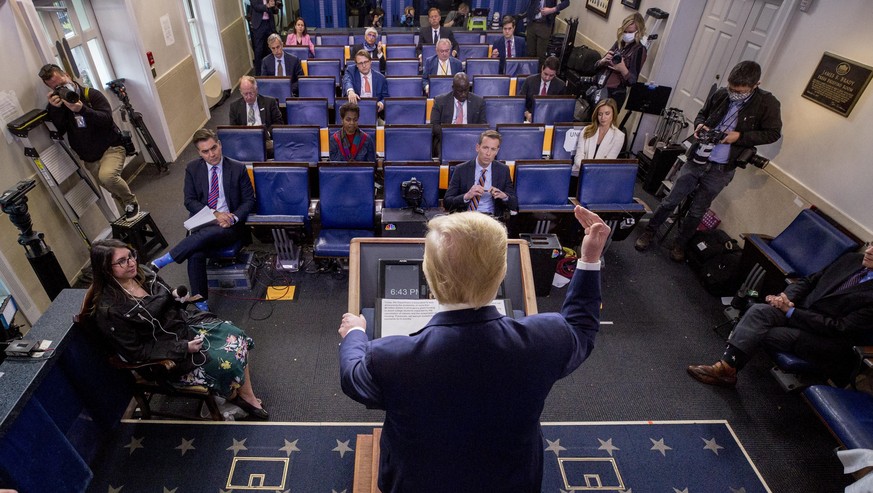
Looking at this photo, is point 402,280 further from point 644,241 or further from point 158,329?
point 644,241

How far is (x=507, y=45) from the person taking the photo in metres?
7.57

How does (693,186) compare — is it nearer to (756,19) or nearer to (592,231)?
(756,19)

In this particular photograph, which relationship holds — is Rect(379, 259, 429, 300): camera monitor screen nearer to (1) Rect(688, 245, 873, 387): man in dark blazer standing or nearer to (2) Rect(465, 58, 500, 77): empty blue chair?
(1) Rect(688, 245, 873, 387): man in dark blazer standing

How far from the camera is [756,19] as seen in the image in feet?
15.7

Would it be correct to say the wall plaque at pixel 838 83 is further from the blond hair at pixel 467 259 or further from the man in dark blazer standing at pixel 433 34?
the man in dark blazer standing at pixel 433 34

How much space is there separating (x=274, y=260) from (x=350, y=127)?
148 centimetres

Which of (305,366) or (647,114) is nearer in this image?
(305,366)

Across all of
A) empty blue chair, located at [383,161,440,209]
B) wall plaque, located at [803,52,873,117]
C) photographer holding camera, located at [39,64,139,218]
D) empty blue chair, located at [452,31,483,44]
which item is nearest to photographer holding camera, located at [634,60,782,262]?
wall plaque, located at [803,52,873,117]

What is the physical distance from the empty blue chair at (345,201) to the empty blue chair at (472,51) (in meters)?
4.68

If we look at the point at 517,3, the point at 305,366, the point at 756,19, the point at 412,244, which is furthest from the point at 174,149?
the point at 517,3

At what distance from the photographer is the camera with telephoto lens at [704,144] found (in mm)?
3923

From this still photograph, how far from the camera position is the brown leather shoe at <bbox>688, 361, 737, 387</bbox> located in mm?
3207

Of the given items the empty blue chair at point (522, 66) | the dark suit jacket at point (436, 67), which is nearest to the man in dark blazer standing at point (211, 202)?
the dark suit jacket at point (436, 67)

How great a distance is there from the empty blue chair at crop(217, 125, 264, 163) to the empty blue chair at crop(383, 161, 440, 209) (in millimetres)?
1448
